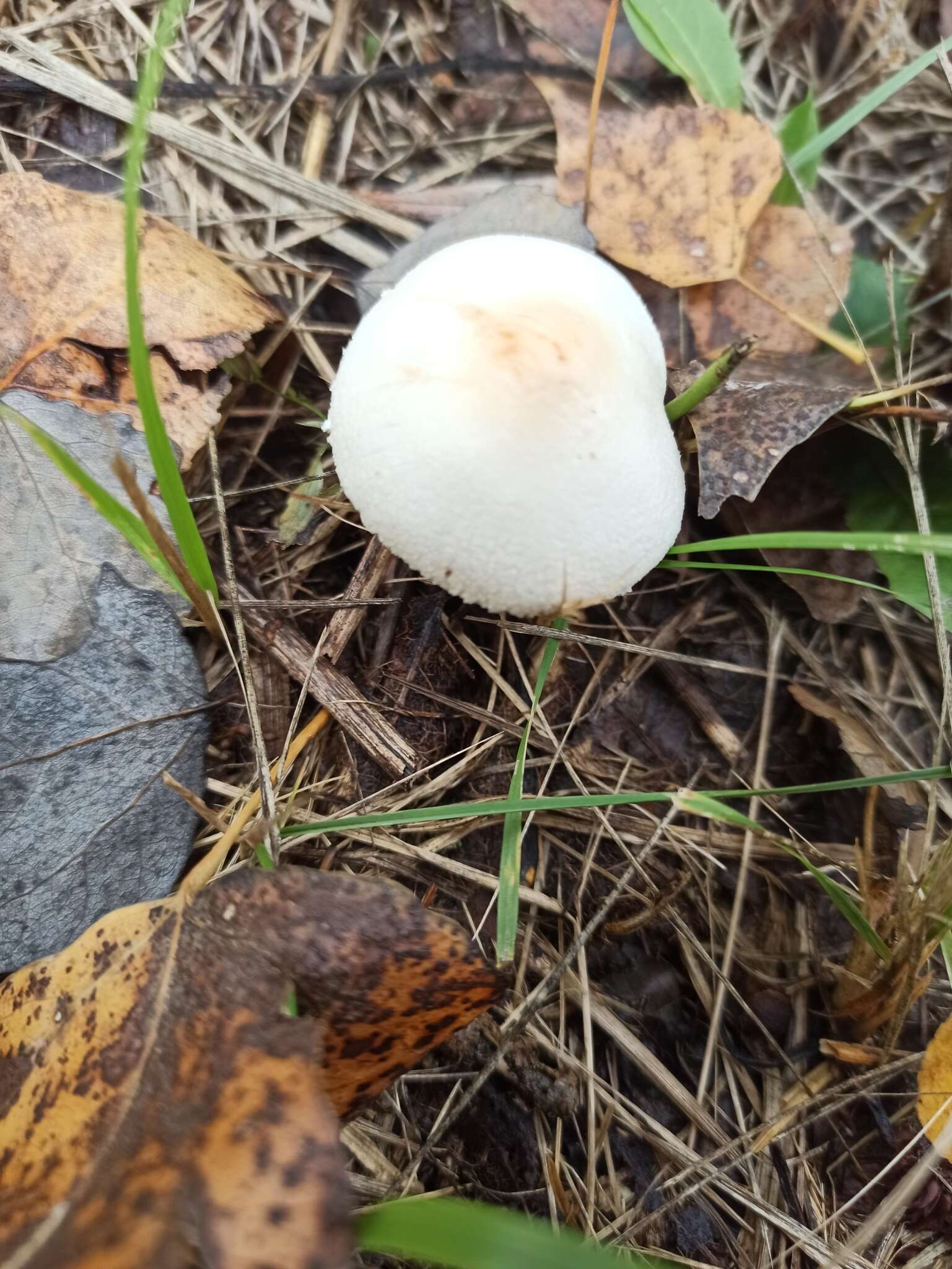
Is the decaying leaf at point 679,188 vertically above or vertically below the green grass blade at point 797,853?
above

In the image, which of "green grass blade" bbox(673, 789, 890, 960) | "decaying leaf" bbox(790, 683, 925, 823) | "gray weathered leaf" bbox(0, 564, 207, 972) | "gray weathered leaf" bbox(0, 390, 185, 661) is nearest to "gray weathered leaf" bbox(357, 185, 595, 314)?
"gray weathered leaf" bbox(0, 390, 185, 661)

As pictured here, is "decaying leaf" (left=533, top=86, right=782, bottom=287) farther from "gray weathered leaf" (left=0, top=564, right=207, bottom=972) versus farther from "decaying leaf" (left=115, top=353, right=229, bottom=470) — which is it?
"gray weathered leaf" (left=0, top=564, right=207, bottom=972)

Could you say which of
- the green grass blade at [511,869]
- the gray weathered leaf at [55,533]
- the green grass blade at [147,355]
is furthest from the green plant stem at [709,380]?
the gray weathered leaf at [55,533]

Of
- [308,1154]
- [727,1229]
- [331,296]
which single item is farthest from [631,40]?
[727,1229]

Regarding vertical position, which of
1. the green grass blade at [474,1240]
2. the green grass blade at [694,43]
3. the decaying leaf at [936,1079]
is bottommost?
the decaying leaf at [936,1079]

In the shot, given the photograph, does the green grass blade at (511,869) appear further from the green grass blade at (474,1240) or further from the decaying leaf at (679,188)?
the decaying leaf at (679,188)

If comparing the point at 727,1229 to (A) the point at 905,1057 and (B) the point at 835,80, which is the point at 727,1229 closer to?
(A) the point at 905,1057

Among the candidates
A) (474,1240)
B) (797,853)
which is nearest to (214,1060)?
A: (474,1240)
